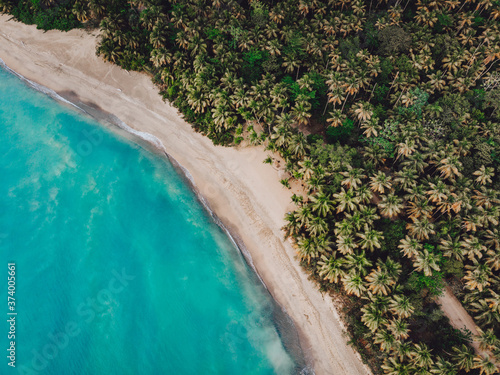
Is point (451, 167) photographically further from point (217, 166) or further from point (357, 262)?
point (217, 166)

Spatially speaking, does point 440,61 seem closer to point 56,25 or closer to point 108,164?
point 108,164

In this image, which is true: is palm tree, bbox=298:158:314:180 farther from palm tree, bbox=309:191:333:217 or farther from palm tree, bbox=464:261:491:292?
palm tree, bbox=464:261:491:292

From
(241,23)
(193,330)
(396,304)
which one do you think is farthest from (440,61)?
(193,330)

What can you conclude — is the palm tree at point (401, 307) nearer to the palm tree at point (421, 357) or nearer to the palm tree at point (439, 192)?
the palm tree at point (421, 357)

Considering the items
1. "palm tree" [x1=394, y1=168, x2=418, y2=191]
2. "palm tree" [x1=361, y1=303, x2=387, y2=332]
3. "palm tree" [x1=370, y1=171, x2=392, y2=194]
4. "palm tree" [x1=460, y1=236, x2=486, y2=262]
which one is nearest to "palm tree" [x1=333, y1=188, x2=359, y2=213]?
"palm tree" [x1=370, y1=171, x2=392, y2=194]

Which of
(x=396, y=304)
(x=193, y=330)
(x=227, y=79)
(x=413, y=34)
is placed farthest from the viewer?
→ (x=413, y=34)

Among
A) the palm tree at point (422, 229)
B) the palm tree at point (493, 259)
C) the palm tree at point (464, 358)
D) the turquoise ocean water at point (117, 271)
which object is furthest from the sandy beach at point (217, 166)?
the palm tree at point (493, 259)
